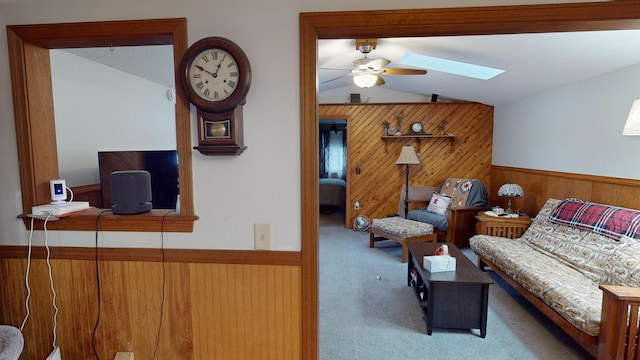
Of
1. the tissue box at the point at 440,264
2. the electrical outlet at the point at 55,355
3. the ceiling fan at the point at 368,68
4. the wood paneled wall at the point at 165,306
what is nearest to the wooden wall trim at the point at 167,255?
the wood paneled wall at the point at 165,306

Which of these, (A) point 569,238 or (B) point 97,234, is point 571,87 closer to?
(A) point 569,238

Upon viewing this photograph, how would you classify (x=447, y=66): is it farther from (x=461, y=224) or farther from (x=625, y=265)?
(x=625, y=265)

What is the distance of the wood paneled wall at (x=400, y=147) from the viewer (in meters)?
5.48

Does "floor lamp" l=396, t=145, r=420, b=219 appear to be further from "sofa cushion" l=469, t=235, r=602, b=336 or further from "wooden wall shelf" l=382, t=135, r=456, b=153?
"sofa cushion" l=469, t=235, r=602, b=336

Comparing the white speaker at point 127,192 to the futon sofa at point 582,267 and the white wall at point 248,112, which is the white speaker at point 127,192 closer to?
the white wall at point 248,112

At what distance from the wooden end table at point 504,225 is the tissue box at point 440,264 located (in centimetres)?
154

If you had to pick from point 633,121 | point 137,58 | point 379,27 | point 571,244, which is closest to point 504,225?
point 571,244

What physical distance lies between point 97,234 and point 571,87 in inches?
182

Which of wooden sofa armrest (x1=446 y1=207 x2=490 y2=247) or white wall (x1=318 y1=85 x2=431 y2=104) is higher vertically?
white wall (x1=318 y1=85 x2=431 y2=104)

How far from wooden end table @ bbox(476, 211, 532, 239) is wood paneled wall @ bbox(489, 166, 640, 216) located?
458mm

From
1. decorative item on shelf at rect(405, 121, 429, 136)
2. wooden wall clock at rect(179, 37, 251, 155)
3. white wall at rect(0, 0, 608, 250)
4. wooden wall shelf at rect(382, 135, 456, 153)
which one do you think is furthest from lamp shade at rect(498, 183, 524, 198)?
wooden wall clock at rect(179, 37, 251, 155)

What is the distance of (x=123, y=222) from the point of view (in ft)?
4.93

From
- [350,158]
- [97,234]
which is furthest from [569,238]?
[97,234]

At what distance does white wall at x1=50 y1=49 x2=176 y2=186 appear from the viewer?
8.31ft
